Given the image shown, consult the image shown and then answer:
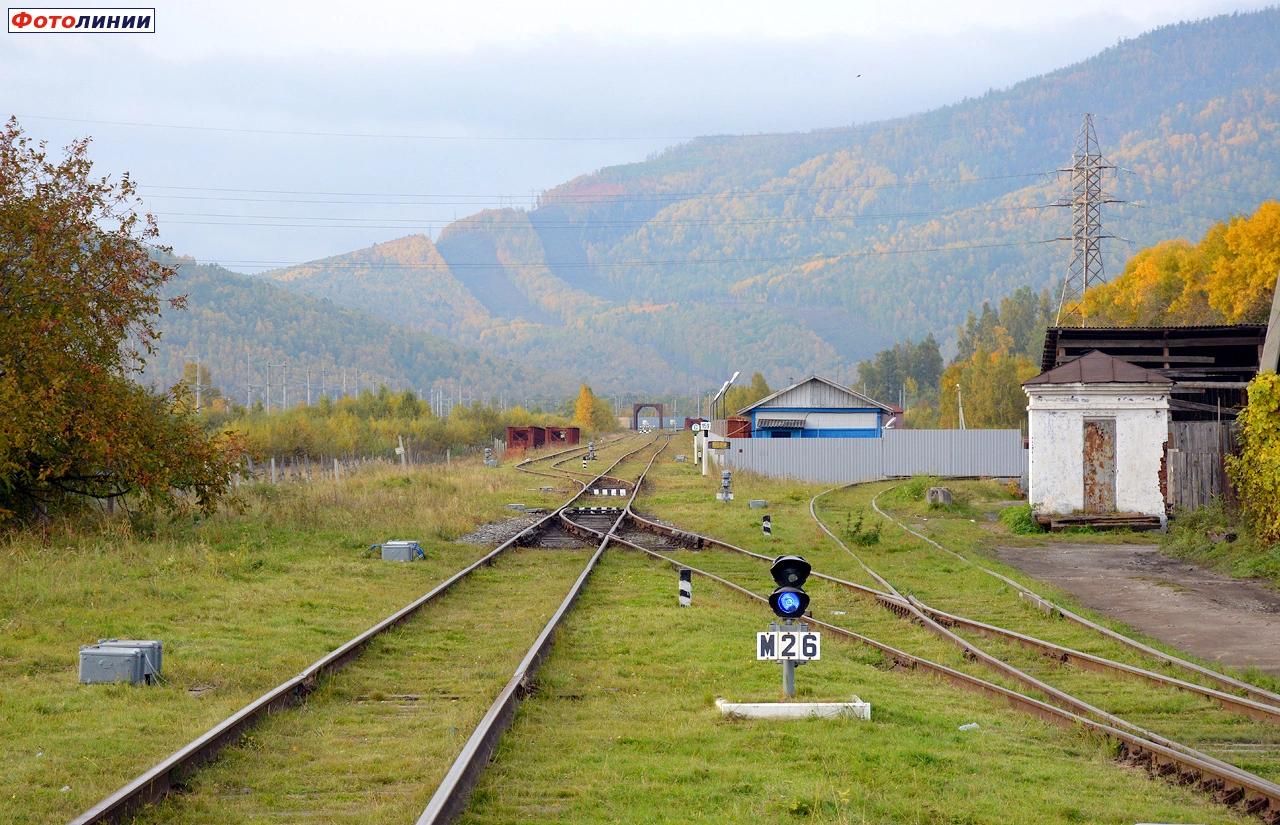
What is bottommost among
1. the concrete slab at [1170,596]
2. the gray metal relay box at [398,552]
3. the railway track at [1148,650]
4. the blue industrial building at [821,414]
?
the concrete slab at [1170,596]

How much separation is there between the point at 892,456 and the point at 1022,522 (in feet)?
78.8

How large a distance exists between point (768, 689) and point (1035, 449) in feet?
70.2

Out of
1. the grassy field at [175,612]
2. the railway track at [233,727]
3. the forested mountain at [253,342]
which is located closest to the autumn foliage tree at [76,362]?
the grassy field at [175,612]

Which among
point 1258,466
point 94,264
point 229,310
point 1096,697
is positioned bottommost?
point 1096,697

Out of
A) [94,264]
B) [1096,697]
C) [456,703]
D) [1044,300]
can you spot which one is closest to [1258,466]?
[1096,697]

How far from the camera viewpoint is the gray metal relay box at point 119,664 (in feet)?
35.3

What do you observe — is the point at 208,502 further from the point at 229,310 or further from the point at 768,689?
the point at 229,310

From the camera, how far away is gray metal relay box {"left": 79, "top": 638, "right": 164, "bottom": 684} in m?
10.8

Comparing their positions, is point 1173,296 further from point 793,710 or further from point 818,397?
point 793,710

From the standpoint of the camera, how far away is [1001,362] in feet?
328

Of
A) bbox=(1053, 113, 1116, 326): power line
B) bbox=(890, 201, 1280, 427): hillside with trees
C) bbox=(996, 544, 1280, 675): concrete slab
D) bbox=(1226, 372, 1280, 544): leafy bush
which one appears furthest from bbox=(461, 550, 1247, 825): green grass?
bbox=(1053, 113, 1116, 326): power line

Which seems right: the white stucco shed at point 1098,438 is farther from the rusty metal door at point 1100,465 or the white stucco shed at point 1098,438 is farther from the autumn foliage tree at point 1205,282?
the autumn foliage tree at point 1205,282

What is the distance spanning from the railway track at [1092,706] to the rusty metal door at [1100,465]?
12.9 m

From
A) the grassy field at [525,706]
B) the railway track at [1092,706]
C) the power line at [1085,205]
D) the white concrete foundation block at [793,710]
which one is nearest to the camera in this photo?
the grassy field at [525,706]
